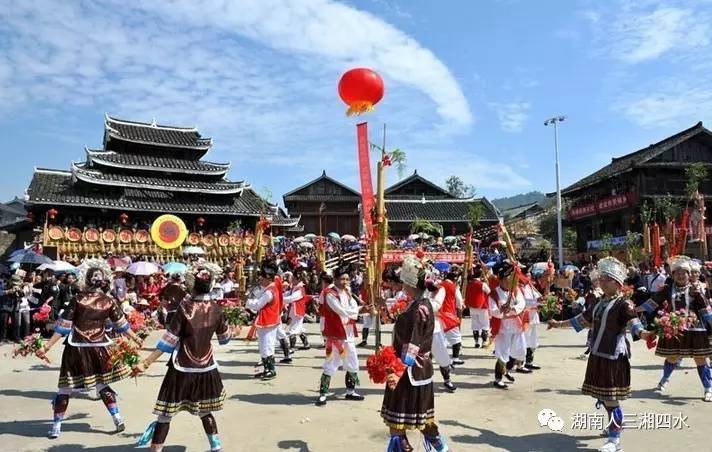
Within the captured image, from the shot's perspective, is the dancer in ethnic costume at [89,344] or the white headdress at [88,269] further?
the white headdress at [88,269]

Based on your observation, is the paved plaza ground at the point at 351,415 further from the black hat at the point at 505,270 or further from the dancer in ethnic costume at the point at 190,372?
the black hat at the point at 505,270

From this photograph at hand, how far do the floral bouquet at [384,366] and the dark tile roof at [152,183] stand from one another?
2923cm

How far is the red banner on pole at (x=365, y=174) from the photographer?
285 inches

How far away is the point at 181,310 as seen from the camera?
5098 millimetres

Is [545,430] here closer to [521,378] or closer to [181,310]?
[521,378]

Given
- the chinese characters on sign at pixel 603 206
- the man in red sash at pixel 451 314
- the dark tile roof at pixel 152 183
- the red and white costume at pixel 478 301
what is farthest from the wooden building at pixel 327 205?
the man in red sash at pixel 451 314

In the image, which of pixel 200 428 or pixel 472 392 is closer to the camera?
pixel 200 428

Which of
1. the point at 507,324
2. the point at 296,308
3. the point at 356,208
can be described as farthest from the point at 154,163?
the point at 507,324

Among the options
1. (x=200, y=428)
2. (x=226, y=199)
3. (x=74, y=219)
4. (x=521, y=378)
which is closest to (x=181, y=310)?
(x=200, y=428)

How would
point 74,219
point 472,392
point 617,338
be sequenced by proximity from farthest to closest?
point 74,219 → point 472,392 → point 617,338

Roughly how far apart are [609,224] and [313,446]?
38502 mm

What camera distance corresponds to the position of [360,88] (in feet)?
22.8

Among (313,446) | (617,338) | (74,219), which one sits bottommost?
(313,446)

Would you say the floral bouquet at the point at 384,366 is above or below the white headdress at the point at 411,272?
below
